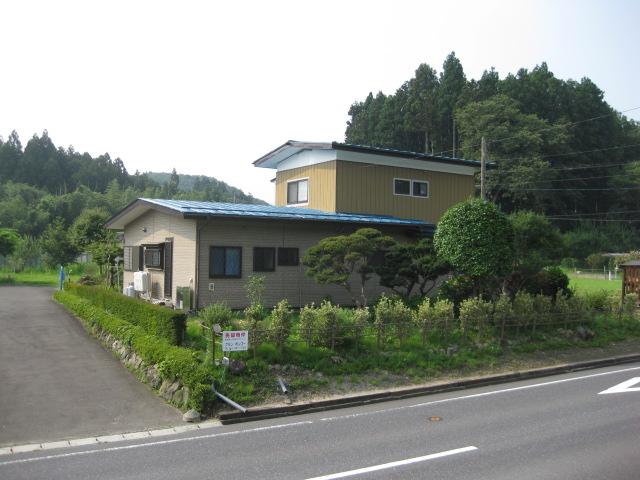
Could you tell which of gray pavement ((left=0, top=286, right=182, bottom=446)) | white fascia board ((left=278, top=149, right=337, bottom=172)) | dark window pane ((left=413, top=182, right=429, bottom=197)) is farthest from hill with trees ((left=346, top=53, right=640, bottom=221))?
gray pavement ((left=0, top=286, right=182, bottom=446))

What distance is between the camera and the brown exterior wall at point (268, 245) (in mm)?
16656

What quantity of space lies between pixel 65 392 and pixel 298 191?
1498 centimetres

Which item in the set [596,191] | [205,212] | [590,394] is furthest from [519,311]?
[596,191]

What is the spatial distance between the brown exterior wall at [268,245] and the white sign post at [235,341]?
255 inches

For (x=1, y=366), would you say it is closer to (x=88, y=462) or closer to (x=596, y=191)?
(x=88, y=462)

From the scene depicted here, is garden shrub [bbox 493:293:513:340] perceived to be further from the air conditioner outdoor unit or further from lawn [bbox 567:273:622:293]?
the air conditioner outdoor unit

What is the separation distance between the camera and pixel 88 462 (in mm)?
7051

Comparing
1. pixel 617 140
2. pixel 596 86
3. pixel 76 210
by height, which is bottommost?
pixel 76 210

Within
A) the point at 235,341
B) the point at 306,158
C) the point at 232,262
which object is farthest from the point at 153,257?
the point at 235,341

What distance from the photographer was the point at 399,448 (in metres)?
7.32

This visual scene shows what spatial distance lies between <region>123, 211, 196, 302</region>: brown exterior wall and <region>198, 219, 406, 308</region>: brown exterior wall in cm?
51

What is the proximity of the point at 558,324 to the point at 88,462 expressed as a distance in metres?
13.5

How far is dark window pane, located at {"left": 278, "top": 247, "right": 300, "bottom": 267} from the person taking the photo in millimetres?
18062

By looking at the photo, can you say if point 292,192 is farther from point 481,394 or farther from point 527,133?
point 527,133
